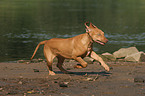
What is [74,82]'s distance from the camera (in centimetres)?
1148

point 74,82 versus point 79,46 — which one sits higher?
point 79,46

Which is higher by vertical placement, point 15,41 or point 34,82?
point 34,82

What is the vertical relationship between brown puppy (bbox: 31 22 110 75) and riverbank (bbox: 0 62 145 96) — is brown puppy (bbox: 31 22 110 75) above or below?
above

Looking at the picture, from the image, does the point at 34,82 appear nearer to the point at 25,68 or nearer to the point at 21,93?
the point at 21,93

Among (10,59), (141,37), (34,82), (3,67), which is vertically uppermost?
(34,82)

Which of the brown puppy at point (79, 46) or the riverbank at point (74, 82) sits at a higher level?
the brown puppy at point (79, 46)

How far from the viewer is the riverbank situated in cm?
1007

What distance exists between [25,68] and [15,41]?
12.5m

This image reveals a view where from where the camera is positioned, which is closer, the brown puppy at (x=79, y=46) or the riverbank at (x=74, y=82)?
the riverbank at (x=74, y=82)

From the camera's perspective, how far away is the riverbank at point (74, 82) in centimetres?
1007

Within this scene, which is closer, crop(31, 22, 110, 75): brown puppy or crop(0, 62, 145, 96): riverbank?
crop(0, 62, 145, 96): riverbank

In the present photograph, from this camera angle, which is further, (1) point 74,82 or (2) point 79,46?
(2) point 79,46

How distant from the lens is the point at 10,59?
1902 cm

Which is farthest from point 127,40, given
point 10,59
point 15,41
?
point 10,59
